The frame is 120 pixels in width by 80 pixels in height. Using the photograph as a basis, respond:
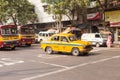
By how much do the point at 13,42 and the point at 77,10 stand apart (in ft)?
46.5

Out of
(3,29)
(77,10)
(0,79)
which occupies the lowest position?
(0,79)

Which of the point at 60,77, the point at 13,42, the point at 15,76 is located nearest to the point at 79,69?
the point at 60,77

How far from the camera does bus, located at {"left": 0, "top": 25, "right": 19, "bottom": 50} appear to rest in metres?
26.0

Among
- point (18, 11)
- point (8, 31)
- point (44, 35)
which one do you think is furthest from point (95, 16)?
point (8, 31)

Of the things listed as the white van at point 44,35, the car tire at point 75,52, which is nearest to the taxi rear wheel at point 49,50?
the car tire at point 75,52

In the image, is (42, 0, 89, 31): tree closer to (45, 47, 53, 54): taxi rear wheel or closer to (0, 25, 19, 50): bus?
(0, 25, 19, 50): bus

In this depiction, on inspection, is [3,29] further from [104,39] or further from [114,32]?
[114,32]

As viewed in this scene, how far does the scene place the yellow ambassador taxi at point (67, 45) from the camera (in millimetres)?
20844

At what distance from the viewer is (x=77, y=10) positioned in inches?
1515

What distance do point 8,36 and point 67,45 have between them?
7.44 meters

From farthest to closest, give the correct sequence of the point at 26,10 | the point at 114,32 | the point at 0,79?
the point at 26,10 → the point at 114,32 → the point at 0,79

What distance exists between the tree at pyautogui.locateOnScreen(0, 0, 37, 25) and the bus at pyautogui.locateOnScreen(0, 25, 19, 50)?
16.2 meters

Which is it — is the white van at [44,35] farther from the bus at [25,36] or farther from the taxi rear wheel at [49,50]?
the taxi rear wheel at [49,50]

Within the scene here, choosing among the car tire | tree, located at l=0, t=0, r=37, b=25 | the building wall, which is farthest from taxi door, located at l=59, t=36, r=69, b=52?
the building wall
